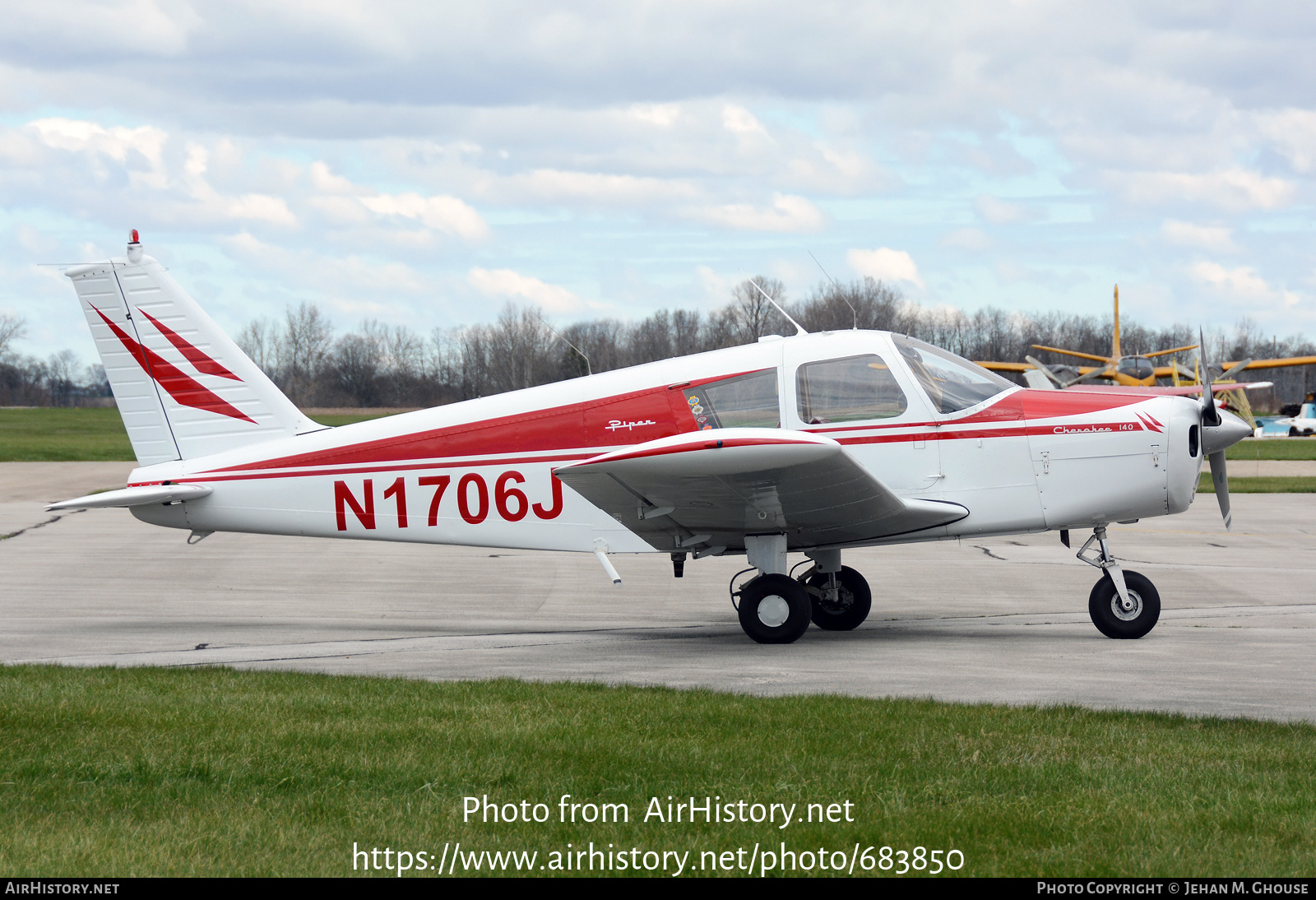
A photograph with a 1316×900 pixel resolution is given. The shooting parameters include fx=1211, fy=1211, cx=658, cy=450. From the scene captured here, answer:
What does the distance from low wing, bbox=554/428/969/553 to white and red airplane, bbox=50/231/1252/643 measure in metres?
0.03

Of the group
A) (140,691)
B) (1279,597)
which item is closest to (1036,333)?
(1279,597)

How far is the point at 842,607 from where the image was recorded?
1105cm

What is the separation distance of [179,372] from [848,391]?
6203 mm

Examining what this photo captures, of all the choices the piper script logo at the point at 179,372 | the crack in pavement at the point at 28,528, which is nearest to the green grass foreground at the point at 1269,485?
the piper script logo at the point at 179,372

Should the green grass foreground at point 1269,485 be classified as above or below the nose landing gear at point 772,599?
below

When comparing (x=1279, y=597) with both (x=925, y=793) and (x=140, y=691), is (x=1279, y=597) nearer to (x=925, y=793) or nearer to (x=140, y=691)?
(x=925, y=793)

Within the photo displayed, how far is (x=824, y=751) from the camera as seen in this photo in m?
5.66

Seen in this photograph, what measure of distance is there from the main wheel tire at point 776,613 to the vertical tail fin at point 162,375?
463 cm

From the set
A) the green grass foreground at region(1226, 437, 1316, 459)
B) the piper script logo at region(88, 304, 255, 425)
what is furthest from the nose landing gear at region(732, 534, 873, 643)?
the green grass foreground at region(1226, 437, 1316, 459)

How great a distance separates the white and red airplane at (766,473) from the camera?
966 cm

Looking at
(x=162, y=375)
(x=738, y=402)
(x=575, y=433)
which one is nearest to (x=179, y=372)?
(x=162, y=375)

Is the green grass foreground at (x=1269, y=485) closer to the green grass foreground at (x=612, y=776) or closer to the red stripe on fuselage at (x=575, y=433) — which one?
the red stripe on fuselage at (x=575, y=433)

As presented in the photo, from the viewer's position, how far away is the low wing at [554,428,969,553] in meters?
8.57

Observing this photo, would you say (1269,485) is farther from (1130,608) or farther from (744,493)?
(744,493)
